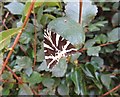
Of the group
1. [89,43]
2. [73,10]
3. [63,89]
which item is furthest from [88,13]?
[63,89]

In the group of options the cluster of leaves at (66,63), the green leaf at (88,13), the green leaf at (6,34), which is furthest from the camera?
the cluster of leaves at (66,63)

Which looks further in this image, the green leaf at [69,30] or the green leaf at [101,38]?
the green leaf at [101,38]

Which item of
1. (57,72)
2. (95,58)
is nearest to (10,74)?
(57,72)

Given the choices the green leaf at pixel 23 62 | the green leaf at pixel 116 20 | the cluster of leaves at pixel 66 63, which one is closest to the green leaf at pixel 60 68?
the cluster of leaves at pixel 66 63

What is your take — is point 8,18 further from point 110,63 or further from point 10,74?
point 110,63

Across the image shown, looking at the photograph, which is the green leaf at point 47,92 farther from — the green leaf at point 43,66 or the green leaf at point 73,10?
the green leaf at point 73,10

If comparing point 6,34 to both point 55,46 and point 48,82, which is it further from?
point 48,82

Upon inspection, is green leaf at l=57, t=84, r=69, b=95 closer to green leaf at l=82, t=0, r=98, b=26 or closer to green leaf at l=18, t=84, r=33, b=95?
green leaf at l=18, t=84, r=33, b=95
